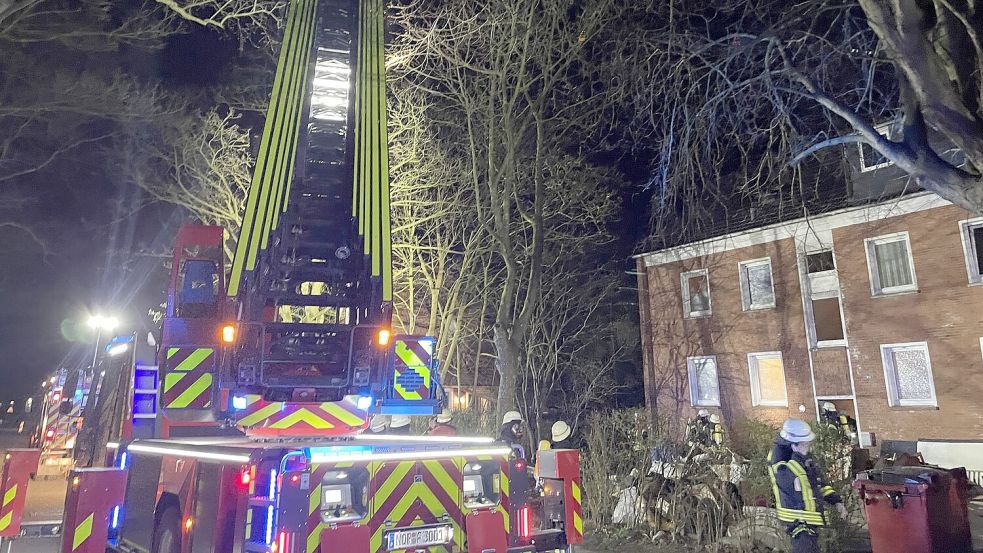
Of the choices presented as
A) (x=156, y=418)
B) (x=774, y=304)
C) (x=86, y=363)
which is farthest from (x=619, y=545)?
(x=774, y=304)

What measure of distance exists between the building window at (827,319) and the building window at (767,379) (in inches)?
51.0

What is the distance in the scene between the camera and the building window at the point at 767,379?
19062 mm

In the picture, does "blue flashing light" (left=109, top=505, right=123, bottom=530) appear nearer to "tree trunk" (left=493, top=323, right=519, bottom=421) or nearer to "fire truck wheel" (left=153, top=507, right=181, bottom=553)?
"fire truck wheel" (left=153, top=507, right=181, bottom=553)

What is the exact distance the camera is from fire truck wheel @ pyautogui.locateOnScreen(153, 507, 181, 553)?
5047mm

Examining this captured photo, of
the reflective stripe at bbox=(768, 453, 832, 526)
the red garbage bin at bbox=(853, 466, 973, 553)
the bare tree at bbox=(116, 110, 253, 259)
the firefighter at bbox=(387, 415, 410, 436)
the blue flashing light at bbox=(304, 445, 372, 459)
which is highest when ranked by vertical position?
the bare tree at bbox=(116, 110, 253, 259)

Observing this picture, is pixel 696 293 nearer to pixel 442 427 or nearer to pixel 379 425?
pixel 379 425

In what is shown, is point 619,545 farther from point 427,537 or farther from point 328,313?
point 328,313

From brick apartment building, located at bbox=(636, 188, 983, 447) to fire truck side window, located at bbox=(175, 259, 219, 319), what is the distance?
1246 cm

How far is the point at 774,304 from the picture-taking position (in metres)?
19.2

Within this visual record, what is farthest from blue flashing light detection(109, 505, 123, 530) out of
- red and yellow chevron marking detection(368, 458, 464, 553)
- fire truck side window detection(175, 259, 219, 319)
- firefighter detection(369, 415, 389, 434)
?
red and yellow chevron marking detection(368, 458, 464, 553)

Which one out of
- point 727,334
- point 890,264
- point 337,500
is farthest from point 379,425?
point 727,334

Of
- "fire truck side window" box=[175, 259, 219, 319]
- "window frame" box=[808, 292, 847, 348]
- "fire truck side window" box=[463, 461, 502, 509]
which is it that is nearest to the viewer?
"fire truck side window" box=[463, 461, 502, 509]

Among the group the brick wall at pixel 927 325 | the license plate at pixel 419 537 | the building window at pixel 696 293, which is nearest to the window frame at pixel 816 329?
the brick wall at pixel 927 325

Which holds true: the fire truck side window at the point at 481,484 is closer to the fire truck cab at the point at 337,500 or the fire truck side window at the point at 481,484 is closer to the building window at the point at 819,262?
the fire truck cab at the point at 337,500
